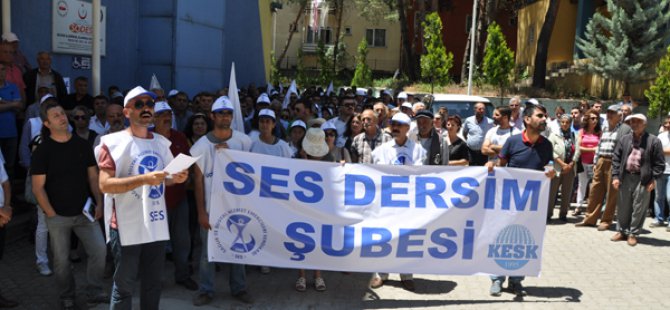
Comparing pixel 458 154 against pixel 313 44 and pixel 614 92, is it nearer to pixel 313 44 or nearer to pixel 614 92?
A: pixel 614 92

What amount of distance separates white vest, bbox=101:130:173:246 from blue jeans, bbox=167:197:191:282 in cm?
136

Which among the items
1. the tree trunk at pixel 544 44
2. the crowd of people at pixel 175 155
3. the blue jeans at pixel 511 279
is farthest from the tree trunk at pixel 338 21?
the blue jeans at pixel 511 279

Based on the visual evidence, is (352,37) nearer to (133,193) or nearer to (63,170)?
(63,170)

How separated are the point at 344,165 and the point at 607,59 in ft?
71.7

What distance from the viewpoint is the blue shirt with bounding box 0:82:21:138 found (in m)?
8.07

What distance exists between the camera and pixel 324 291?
680cm

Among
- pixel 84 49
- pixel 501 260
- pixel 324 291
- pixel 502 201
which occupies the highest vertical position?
pixel 84 49

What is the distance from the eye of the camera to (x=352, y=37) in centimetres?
5325

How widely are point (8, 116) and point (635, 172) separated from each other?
28.7ft

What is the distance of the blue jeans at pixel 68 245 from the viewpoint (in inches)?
216

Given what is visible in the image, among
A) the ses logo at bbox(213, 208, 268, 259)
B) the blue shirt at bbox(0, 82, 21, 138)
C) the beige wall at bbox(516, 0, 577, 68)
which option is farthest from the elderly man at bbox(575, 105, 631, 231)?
the beige wall at bbox(516, 0, 577, 68)

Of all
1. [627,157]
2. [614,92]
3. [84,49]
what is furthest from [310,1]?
[627,157]

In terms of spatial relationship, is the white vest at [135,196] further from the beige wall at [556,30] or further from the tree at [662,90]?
the beige wall at [556,30]

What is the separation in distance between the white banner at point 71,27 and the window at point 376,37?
42.0m
